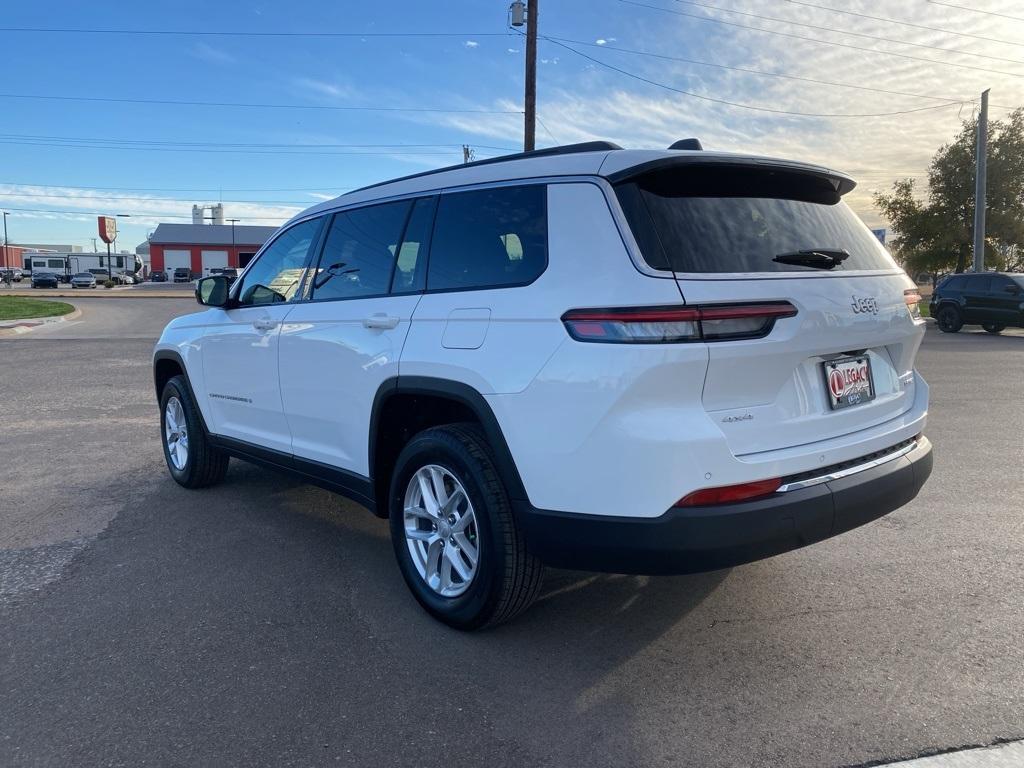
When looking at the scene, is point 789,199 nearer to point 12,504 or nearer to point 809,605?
point 809,605

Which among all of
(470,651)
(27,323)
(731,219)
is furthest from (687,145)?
(27,323)

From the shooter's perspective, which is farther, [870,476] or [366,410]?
[366,410]

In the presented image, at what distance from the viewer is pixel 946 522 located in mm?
4844

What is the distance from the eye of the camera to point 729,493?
2.76m

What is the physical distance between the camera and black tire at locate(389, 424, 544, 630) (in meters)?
3.14

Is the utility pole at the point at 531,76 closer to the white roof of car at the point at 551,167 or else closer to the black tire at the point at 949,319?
the black tire at the point at 949,319

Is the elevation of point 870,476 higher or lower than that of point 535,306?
lower

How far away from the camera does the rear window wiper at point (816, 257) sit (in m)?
3.08

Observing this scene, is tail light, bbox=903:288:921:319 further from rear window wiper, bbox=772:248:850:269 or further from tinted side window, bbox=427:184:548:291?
tinted side window, bbox=427:184:548:291

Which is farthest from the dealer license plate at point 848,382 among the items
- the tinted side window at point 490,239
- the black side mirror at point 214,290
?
the black side mirror at point 214,290

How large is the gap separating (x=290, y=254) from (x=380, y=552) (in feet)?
6.01

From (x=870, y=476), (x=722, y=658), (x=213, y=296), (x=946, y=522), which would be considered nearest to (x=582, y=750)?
(x=722, y=658)

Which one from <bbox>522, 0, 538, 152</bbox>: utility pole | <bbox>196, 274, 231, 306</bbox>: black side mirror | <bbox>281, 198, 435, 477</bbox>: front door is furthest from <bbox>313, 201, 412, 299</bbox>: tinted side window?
<bbox>522, 0, 538, 152</bbox>: utility pole

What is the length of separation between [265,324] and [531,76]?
18965 millimetres
